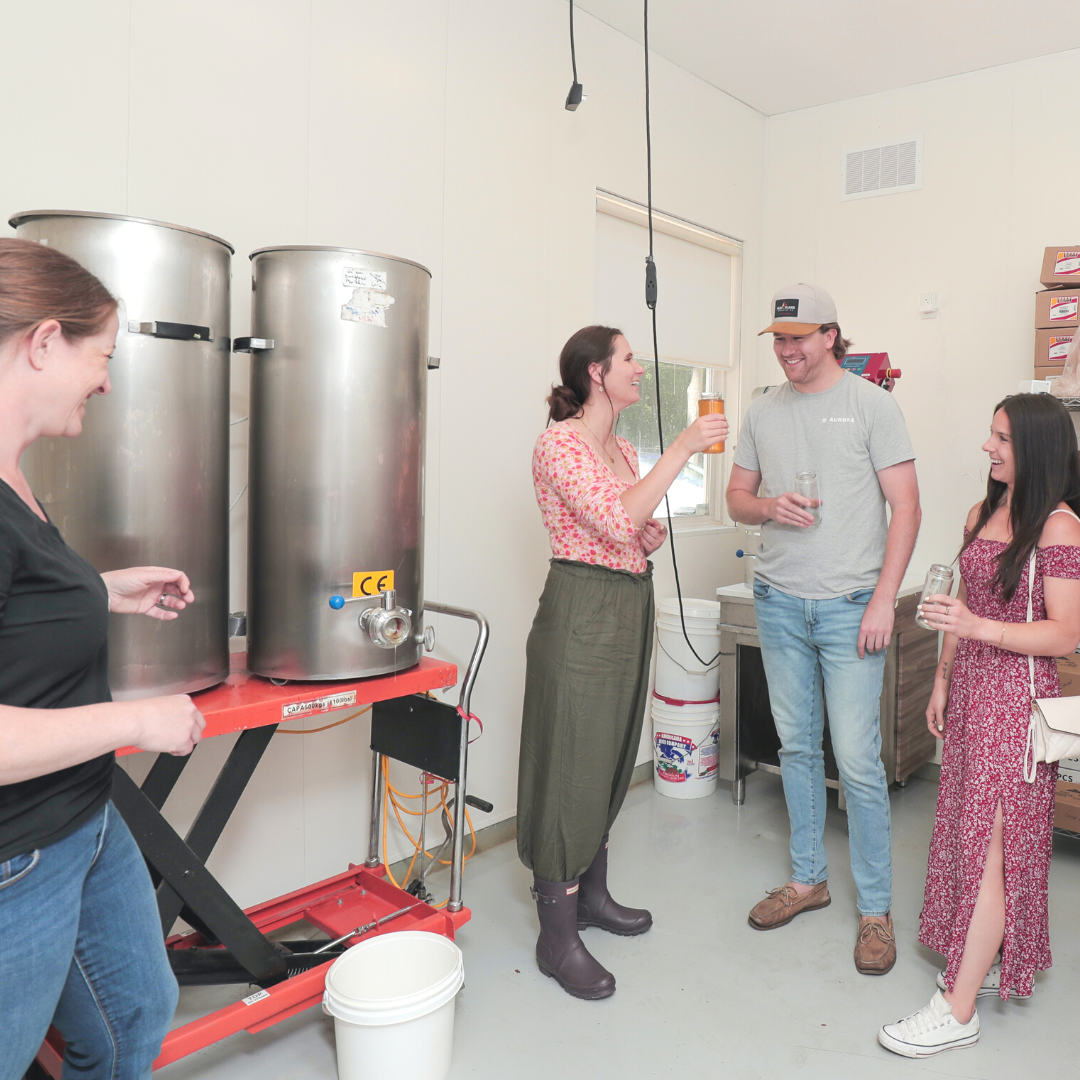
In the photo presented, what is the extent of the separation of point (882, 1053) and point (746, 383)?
114 inches

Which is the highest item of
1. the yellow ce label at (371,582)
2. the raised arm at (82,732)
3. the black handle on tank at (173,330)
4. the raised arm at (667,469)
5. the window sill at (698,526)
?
the black handle on tank at (173,330)

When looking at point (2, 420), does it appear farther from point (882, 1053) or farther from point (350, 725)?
point (882, 1053)

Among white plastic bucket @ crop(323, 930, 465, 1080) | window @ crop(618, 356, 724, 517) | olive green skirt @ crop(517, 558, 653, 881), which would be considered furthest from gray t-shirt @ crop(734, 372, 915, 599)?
window @ crop(618, 356, 724, 517)

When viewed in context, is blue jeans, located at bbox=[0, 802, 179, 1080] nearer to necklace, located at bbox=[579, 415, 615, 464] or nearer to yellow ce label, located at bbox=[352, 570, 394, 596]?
yellow ce label, located at bbox=[352, 570, 394, 596]

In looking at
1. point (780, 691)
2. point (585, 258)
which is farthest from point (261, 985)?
point (585, 258)

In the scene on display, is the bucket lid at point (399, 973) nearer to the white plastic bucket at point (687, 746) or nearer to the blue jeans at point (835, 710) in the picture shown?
the blue jeans at point (835, 710)

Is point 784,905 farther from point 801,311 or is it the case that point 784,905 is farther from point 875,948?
point 801,311

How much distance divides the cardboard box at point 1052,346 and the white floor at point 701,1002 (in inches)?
68.4

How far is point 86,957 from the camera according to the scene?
116cm

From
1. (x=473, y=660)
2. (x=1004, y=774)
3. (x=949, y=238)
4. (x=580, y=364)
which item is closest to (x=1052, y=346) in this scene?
(x=949, y=238)

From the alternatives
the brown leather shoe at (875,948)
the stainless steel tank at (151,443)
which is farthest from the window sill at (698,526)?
the stainless steel tank at (151,443)

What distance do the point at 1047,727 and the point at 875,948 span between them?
0.80m

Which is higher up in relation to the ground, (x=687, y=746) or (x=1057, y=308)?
(x=1057, y=308)

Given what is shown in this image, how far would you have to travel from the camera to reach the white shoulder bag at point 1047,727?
1803 millimetres
